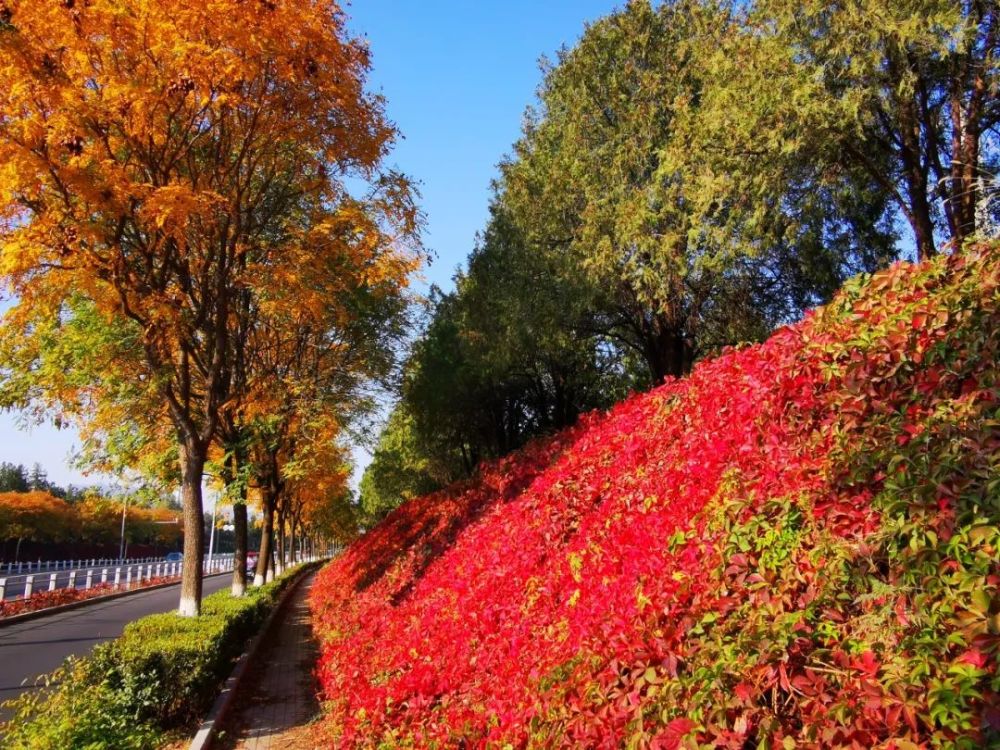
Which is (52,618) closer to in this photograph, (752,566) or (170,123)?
(170,123)

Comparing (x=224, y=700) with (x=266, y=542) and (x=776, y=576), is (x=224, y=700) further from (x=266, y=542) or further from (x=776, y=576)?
(x=266, y=542)

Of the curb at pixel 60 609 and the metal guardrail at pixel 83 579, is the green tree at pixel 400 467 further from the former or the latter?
the curb at pixel 60 609

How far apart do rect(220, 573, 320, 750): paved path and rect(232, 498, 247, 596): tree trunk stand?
55.7 inches

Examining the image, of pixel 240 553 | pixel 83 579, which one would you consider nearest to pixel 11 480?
pixel 83 579

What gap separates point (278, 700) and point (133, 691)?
2.64 m

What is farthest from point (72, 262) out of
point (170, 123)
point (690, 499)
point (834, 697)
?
point (834, 697)

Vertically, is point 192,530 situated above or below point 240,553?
above

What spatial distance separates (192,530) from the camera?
9891 mm

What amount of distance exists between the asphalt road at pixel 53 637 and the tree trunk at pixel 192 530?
2.05 meters

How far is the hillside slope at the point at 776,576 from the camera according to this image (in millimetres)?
2908

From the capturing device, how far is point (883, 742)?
268cm

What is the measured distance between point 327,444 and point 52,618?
35.3ft

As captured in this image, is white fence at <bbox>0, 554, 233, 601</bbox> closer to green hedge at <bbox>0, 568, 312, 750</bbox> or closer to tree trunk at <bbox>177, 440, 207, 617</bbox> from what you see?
tree trunk at <bbox>177, 440, 207, 617</bbox>

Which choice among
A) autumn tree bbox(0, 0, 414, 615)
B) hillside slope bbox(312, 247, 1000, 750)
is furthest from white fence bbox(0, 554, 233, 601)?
hillside slope bbox(312, 247, 1000, 750)
